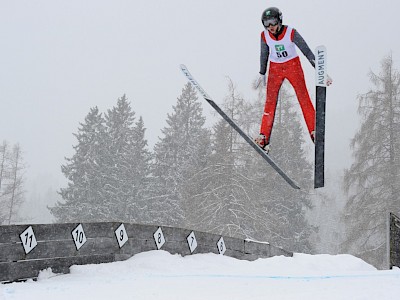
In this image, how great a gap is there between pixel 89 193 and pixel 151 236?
20188mm

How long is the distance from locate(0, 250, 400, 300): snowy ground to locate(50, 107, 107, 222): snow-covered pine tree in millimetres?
19513

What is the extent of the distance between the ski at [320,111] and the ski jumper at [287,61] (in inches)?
9.1

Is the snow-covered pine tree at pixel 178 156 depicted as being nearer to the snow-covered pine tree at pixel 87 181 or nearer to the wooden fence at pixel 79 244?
the snow-covered pine tree at pixel 87 181

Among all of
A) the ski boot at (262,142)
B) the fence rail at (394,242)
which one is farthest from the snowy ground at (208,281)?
the ski boot at (262,142)

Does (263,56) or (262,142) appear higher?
(263,56)

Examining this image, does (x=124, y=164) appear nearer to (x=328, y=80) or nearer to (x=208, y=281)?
(x=328, y=80)

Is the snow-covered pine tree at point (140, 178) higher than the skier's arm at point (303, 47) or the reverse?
the reverse

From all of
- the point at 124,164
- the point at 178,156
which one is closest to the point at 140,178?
the point at 124,164

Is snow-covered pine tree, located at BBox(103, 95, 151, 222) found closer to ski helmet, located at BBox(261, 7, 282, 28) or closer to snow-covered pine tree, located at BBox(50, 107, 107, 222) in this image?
snow-covered pine tree, located at BBox(50, 107, 107, 222)

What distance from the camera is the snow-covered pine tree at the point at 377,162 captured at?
1627 centimetres

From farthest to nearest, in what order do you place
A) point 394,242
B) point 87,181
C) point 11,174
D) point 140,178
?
point 11,174, point 140,178, point 87,181, point 394,242

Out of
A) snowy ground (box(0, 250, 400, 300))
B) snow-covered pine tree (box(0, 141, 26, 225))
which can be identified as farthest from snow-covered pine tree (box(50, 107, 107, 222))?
snowy ground (box(0, 250, 400, 300))

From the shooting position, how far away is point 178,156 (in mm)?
28234

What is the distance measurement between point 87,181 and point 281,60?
22807 mm
